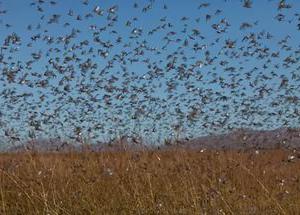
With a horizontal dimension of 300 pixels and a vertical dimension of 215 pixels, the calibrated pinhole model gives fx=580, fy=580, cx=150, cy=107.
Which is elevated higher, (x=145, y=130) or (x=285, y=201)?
(x=145, y=130)

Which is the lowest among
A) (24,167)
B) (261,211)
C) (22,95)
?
(261,211)

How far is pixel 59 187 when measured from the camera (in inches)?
378

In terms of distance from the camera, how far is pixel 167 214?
22.8ft

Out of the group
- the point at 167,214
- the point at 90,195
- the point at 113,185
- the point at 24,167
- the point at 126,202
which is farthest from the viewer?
the point at 24,167

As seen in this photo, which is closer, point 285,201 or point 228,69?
point 285,201

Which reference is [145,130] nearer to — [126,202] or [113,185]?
[113,185]

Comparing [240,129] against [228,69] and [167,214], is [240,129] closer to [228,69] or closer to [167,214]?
[228,69]

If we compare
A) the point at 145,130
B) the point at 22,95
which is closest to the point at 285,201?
the point at 145,130

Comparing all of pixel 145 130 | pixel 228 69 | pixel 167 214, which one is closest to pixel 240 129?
pixel 228 69

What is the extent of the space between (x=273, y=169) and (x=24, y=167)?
18.4 feet

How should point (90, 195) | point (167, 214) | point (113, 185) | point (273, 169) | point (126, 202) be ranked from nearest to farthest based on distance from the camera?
point (167, 214)
point (126, 202)
point (90, 195)
point (113, 185)
point (273, 169)

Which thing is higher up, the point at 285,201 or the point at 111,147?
the point at 111,147

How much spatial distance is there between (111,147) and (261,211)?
331 centimetres

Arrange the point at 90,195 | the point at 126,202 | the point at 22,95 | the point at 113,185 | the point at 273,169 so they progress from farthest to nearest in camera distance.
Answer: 1. the point at 273,169
2. the point at 22,95
3. the point at 113,185
4. the point at 90,195
5. the point at 126,202
